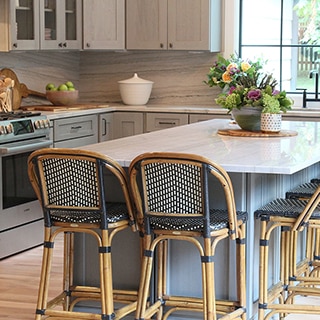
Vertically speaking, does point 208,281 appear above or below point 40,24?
below

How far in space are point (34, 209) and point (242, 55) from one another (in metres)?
2.71

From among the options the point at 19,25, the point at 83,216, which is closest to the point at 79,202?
the point at 83,216

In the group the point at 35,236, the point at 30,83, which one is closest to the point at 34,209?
the point at 35,236

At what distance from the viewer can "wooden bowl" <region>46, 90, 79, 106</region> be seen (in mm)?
6879

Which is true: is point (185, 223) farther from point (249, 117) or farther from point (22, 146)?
point (22, 146)

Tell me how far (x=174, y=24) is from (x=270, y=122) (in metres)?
2.74

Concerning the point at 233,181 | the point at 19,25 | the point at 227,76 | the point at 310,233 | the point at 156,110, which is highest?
the point at 19,25

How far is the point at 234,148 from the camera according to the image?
13.7 ft

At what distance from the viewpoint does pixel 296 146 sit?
428cm

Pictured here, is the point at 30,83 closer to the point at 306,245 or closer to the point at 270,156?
the point at 306,245

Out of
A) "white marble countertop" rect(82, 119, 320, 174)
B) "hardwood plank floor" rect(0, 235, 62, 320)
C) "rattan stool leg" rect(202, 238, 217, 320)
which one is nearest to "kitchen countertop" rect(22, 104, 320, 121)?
"hardwood plank floor" rect(0, 235, 62, 320)

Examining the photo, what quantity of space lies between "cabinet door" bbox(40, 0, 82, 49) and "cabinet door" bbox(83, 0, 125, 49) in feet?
0.25

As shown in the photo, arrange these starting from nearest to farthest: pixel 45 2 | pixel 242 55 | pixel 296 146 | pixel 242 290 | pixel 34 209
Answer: pixel 242 290 → pixel 296 146 → pixel 34 209 → pixel 45 2 → pixel 242 55

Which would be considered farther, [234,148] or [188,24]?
[188,24]
